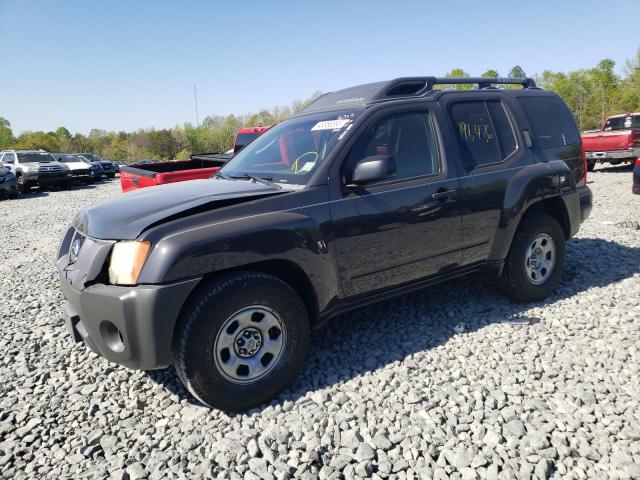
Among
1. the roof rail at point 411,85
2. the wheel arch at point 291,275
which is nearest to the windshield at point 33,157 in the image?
the roof rail at point 411,85

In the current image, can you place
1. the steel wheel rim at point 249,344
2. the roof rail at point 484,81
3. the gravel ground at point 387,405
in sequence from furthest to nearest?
the roof rail at point 484,81 < the steel wheel rim at point 249,344 < the gravel ground at point 387,405

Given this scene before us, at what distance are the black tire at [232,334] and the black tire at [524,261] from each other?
7.06 feet

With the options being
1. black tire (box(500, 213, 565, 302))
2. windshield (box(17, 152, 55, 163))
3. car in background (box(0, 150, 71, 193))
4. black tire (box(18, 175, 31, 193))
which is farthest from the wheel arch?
windshield (box(17, 152, 55, 163))

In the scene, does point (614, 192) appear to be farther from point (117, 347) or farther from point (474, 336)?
point (117, 347)

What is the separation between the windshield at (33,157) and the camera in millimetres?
20047

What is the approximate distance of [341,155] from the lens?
3123mm

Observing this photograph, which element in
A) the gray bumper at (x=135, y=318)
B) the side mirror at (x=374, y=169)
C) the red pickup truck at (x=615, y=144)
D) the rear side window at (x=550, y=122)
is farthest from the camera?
the red pickup truck at (x=615, y=144)

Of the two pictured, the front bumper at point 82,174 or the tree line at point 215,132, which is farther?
the tree line at point 215,132

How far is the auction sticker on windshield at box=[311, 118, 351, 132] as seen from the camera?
10.9 ft

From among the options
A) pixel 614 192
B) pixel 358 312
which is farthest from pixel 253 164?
pixel 614 192

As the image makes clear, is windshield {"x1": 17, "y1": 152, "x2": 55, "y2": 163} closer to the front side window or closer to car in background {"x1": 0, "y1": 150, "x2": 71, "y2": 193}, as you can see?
car in background {"x1": 0, "y1": 150, "x2": 71, "y2": 193}

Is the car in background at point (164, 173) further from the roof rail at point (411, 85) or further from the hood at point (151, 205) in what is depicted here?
the roof rail at point (411, 85)

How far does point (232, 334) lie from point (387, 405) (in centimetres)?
106

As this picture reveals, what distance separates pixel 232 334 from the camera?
108 inches
